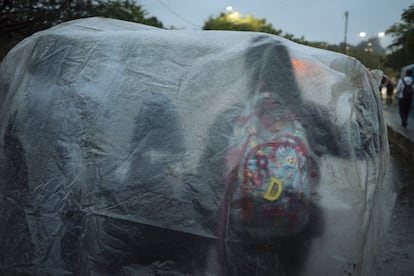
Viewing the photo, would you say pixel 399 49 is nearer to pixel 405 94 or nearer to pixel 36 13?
pixel 405 94

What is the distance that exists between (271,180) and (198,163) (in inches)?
14.4

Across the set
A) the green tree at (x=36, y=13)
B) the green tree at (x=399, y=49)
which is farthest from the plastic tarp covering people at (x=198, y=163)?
the green tree at (x=399, y=49)

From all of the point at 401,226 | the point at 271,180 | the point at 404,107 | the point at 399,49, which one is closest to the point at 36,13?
the point at 401,226

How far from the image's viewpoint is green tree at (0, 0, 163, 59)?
9.41 meters

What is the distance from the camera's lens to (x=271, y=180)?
1958 mm

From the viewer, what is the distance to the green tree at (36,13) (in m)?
9.41

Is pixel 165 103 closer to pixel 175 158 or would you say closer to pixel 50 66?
pixel 175 158

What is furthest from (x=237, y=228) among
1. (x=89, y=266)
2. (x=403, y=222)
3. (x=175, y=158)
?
(x=403, y=222)

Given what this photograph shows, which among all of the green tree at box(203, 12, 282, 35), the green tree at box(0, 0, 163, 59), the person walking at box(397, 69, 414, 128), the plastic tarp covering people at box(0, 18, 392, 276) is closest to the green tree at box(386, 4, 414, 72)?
the person walking at box(397, 69, 414, 128)

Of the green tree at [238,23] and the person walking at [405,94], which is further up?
the green tree at [238,23]

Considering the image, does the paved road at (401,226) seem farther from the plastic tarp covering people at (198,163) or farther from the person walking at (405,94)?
the person walking at (405,94)

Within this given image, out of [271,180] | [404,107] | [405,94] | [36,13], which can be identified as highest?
[36,13]

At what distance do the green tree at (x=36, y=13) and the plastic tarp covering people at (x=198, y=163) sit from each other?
7.79m

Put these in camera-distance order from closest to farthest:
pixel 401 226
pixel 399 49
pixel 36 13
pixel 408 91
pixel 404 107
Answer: pixel 401 226 < pixel 36 13 < pixel 408 91 < pixel 404 107 < pixel 399 49
